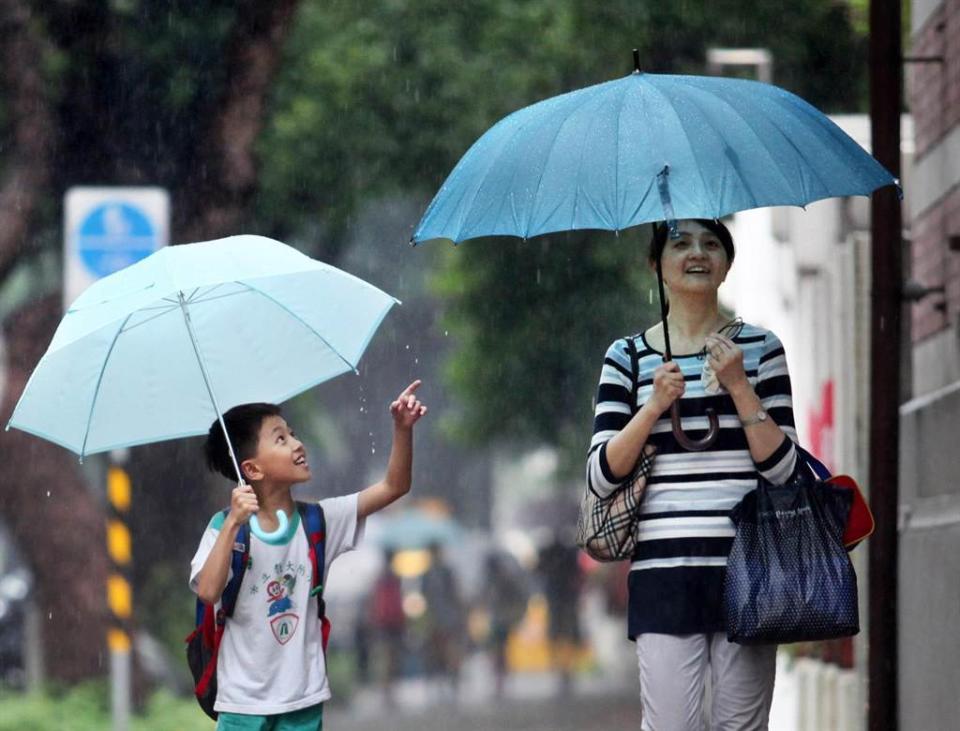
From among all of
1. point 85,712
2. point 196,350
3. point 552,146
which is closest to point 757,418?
point 552,146

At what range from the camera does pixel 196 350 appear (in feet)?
19.3

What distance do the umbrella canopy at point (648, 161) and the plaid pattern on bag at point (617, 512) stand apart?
0.62 metres

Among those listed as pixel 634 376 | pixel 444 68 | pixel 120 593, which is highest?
pixel 444 68

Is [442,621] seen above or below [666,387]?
below

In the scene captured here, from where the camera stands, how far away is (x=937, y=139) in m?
9.24

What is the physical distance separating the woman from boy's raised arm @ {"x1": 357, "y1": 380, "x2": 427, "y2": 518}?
56 centimetres

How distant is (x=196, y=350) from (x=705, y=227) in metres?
1.46

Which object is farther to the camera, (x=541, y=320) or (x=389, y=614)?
(x=541, y=320)

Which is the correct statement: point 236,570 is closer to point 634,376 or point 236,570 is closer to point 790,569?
point 634,376

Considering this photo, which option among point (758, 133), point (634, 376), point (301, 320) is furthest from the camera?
point (301, 320)

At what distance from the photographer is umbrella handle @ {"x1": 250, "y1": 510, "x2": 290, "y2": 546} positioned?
563 cm

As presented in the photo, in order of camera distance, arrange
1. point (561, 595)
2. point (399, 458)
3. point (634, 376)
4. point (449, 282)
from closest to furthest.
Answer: point (634, 376) → point (399, 458) → point (449, 282) → point (561, 595)

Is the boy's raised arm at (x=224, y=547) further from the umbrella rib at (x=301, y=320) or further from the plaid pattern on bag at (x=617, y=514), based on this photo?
the plaid pattern on bag at (x=617, y=514)

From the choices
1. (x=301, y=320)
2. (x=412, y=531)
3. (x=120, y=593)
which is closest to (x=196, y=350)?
(x=301, y=320)
